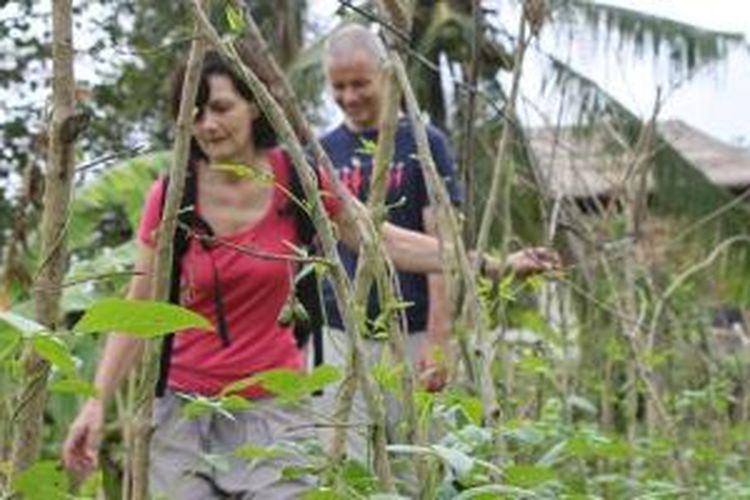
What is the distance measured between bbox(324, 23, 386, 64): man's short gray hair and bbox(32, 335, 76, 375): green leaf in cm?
216

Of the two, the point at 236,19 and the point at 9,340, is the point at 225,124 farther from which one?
the point at 9,340

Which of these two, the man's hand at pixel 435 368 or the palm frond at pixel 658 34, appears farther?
the palm frond at pixel 658 34

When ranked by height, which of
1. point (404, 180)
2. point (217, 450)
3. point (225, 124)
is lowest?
point (217, 450)

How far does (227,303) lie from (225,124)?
0.34 m

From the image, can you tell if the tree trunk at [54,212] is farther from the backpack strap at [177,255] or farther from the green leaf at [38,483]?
the backpack strap at [177,255]

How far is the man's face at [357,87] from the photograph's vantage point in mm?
3430

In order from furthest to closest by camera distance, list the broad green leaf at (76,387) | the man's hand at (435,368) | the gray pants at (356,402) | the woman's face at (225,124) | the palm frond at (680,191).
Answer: the palm frond at (680,191) < the woman's face at (225,124) < the man's hand at (435,368) < the gray pants at (356,402) < the broad green leaf at (76,387)

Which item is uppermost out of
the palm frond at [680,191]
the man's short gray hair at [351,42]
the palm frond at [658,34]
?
the palm frond at [658,34]

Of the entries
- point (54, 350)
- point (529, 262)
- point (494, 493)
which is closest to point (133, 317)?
point (54, 350)

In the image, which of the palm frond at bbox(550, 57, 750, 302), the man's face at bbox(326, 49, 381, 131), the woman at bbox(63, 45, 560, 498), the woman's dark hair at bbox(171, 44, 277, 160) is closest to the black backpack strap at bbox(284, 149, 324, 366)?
the woman at bbox(63, 45, 560, 498)

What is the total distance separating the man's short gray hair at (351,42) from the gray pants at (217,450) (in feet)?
2.76

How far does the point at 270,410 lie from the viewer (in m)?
2.93

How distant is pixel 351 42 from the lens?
137 inches

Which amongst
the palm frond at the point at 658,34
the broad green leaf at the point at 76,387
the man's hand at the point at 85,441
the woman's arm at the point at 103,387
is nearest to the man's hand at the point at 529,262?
the woman's arm at the point at 103,387
